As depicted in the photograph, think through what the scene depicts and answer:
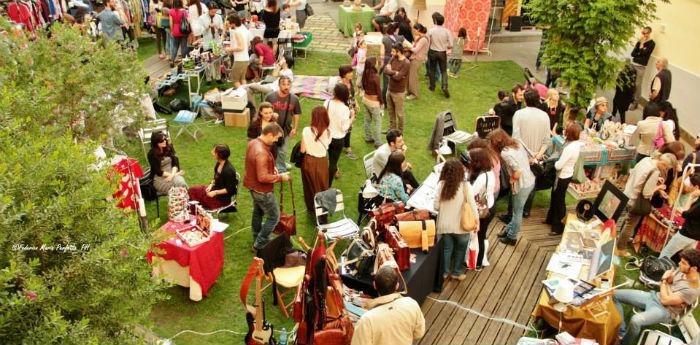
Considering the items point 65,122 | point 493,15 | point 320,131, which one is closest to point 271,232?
point 320,131

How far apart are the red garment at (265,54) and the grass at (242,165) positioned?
3.71 ft

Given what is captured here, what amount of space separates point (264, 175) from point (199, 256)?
111 centimetres

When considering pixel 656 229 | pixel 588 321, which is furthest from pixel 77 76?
pixel 656 229

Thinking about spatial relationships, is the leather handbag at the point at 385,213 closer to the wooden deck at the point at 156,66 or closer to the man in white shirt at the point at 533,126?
the man in white shirt at the point at 533,126

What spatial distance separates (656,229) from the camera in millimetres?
7648

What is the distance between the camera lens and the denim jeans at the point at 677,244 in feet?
22.1

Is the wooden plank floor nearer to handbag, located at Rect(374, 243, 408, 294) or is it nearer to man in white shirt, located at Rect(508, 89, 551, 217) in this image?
handbag, located at Rect(374, 243, 408, 294)

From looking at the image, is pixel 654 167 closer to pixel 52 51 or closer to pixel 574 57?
pixel 574 57

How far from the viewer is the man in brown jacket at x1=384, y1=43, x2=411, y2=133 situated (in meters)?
9.73

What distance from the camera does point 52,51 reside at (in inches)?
232

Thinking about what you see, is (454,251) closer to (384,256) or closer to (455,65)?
(384,256)

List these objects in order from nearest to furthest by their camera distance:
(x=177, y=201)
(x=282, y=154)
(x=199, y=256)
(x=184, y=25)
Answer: (x=199, y=256)
(x=177, y=201)
(x=282, y=154)
(x=184, y=25)

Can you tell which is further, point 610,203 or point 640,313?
point 610,203

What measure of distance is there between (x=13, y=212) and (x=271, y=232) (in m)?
4.31
